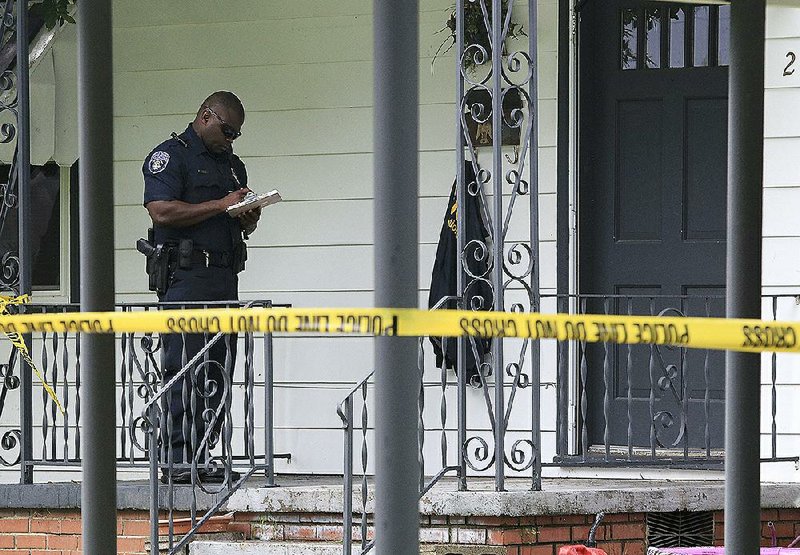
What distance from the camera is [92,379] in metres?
2.21

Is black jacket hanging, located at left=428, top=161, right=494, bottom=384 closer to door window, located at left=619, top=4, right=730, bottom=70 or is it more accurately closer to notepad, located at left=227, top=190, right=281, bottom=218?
door window, located at left=619, top=4, right=730, bottom=70

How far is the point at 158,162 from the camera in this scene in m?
6.38

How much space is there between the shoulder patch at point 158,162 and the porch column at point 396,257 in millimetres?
4585

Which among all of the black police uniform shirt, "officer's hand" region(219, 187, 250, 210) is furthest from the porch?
"officer's hand" region(219, 187, 250, 210)

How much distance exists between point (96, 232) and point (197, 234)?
172 inches

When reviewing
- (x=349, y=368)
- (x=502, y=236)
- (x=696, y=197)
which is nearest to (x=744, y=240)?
(x=502, y=236)

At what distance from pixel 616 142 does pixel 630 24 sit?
68 cm

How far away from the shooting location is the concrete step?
230 inches

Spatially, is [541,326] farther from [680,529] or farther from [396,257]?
[680,529]

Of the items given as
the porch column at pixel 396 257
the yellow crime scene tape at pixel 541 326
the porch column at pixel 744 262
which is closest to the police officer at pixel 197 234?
the porch column at pixel 744 262

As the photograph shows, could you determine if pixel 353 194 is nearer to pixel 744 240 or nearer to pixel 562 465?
pixel 562 465

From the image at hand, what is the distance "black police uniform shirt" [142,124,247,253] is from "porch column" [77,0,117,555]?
4.20 meters

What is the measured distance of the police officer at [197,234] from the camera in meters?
6.38

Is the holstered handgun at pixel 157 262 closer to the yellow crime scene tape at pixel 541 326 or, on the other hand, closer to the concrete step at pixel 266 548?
the concrete step at pixel 266 548
